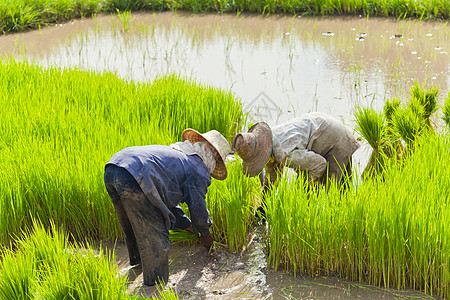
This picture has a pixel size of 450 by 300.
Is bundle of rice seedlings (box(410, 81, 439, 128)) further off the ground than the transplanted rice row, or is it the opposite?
bundle of rice seedlings (box(410, 81, 439, 128))

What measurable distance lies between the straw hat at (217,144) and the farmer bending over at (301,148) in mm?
76

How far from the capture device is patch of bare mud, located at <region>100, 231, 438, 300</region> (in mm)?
2549

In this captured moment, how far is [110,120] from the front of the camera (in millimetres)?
4039

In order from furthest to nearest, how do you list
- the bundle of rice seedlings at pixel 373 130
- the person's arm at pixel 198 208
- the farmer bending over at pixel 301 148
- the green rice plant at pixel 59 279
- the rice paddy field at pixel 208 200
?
1. the bundle of rice seedlings at pixel 373 130
2. the farmer bending over at pixel 301 148
3. the person's arm at pixel 198 208
4. the rice paddy field at pixel 208 200
5. the green rice plant at pixel 59 279

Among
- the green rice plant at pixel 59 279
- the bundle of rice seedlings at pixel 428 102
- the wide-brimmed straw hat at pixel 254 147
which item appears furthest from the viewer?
the bundle of rice seedlings at pixel 428 102

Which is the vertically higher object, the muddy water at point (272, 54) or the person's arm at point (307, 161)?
the muddy water at point (272, 54)

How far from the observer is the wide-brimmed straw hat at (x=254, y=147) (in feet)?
9.27

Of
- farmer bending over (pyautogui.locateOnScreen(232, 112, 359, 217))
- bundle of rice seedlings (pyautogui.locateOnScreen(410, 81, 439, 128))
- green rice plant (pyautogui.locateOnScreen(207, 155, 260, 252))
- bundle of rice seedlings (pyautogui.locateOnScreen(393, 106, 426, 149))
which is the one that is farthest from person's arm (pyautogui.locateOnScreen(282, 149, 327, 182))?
bundle of rice seedlings (pyautogui.locateOnScreen(410, 81, 439, 128))

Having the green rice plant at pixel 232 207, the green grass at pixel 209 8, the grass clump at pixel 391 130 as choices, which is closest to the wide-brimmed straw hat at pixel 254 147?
the green rice plant at pixel 232 207

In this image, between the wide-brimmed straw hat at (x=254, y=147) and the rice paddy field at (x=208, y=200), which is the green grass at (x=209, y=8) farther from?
the wide-brimmed straw hat at (x=254, y=147)

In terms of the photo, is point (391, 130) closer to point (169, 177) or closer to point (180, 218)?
point (180, 218)

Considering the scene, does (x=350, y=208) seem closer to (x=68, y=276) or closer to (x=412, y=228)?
(x=412, y=228)

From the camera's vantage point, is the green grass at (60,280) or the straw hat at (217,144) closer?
the green grass at (60,280)

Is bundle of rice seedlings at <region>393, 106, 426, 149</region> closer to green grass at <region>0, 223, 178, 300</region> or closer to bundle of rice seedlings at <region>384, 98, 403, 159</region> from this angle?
bundle of rice seedlings at <region>384, 98, 403, 159</region>
